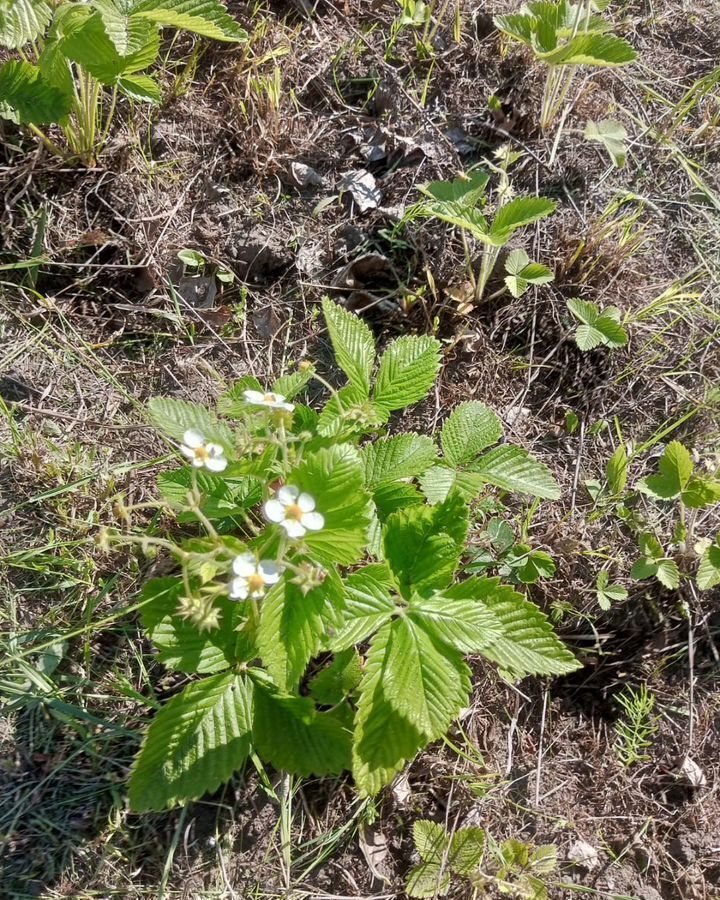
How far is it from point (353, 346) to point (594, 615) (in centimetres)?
114

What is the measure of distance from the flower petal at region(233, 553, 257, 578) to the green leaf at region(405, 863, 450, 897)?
41.5 inches

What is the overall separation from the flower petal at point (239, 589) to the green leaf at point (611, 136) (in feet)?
6.67

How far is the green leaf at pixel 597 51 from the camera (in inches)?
85.3

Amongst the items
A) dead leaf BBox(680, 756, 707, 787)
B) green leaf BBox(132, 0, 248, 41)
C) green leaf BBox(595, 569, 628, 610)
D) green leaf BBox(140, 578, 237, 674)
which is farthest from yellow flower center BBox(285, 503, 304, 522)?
dead leaf BBox(680, 756, 707, 787)

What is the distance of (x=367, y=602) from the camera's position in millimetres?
1653

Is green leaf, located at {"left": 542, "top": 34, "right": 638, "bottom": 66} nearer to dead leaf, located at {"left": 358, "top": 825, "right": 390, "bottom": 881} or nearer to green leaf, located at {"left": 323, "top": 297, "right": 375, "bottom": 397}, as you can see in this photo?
green leaf, located at {"left": 323, "top": 297, "right": 375, "bottom": 397}

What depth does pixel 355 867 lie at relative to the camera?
1921mm

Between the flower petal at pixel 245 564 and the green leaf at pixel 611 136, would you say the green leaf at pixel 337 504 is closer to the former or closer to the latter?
the flower petal at pixel 245 564

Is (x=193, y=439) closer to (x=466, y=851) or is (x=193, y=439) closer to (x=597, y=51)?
(x=466, y=851)

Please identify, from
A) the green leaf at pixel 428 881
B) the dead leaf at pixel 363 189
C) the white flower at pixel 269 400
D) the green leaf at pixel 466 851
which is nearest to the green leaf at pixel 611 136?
the dead leaf at pixel 363 189

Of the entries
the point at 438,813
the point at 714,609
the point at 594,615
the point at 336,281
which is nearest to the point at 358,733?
the point at 438,813

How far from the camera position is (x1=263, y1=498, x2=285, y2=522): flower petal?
1459mm

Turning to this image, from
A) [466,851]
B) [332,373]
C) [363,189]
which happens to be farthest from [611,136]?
[466,851]

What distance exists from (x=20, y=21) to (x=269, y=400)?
1.25 metres
